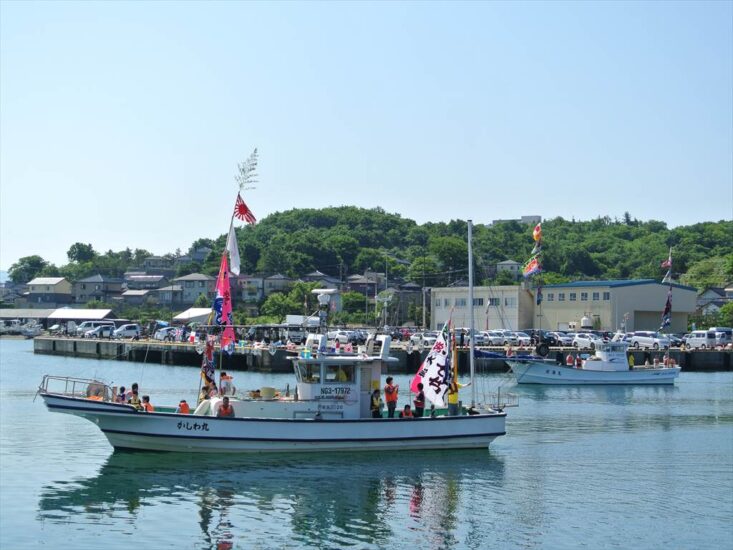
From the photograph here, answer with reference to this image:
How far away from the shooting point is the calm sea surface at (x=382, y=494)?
24297mm

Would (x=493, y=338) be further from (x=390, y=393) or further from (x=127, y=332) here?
(x=390, y=393)

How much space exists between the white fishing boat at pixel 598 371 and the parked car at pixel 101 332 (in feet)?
187

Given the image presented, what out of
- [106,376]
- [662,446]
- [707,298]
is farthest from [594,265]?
[662,446]

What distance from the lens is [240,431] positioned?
3250 cm

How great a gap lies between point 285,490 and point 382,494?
9.56 ft

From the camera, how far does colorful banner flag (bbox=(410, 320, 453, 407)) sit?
3406 cm

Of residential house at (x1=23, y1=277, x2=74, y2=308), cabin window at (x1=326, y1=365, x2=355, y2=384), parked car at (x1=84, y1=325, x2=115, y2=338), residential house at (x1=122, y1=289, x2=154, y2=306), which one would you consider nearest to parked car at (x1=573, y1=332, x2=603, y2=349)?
cabin window at (x1=326, y1=365, x2=355, y2=384)

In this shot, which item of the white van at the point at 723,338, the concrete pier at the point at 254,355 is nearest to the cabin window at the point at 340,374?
the concrete pier at the point at 254,355

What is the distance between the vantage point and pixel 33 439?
37.4 metres

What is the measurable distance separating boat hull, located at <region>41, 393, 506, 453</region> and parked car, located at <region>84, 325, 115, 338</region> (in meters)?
77.0

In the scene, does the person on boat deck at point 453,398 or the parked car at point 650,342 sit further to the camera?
the parked car at point 650,342

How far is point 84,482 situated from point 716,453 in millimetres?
23466

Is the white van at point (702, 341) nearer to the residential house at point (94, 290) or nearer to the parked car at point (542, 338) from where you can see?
the parked car at point (542, 338)

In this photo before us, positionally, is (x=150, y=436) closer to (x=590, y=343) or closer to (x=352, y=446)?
(x=352, y=446)
